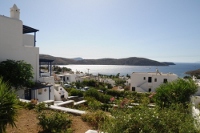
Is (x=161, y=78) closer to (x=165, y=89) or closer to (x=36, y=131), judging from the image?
(x=165, y=89)

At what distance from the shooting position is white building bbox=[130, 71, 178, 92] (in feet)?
139

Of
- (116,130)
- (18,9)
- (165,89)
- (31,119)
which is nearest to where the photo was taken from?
(116,130)

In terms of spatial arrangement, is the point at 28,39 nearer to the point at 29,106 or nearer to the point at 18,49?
the point at 18,49

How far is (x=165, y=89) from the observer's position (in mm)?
10398

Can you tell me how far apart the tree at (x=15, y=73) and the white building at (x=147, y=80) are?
33400 mm

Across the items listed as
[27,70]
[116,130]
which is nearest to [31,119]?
[116,130]

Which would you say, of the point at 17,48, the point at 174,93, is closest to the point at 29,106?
the point at 174,93

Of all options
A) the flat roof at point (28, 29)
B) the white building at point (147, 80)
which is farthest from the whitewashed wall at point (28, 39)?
the white building at point (147, 80)

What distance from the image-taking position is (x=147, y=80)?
144 ft

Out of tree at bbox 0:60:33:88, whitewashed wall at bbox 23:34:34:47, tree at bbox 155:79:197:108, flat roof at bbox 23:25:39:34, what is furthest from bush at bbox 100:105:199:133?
whitewashed wall at bbox 23:34:34:47

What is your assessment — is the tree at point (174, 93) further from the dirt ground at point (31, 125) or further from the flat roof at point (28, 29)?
the flat roof at point (28, 29)

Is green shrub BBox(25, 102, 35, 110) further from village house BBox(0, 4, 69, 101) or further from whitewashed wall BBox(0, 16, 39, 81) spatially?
whitewashed wall BBox(0, 16, 39, 81)

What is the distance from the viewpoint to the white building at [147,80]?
4247cm

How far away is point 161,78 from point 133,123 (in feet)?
134
